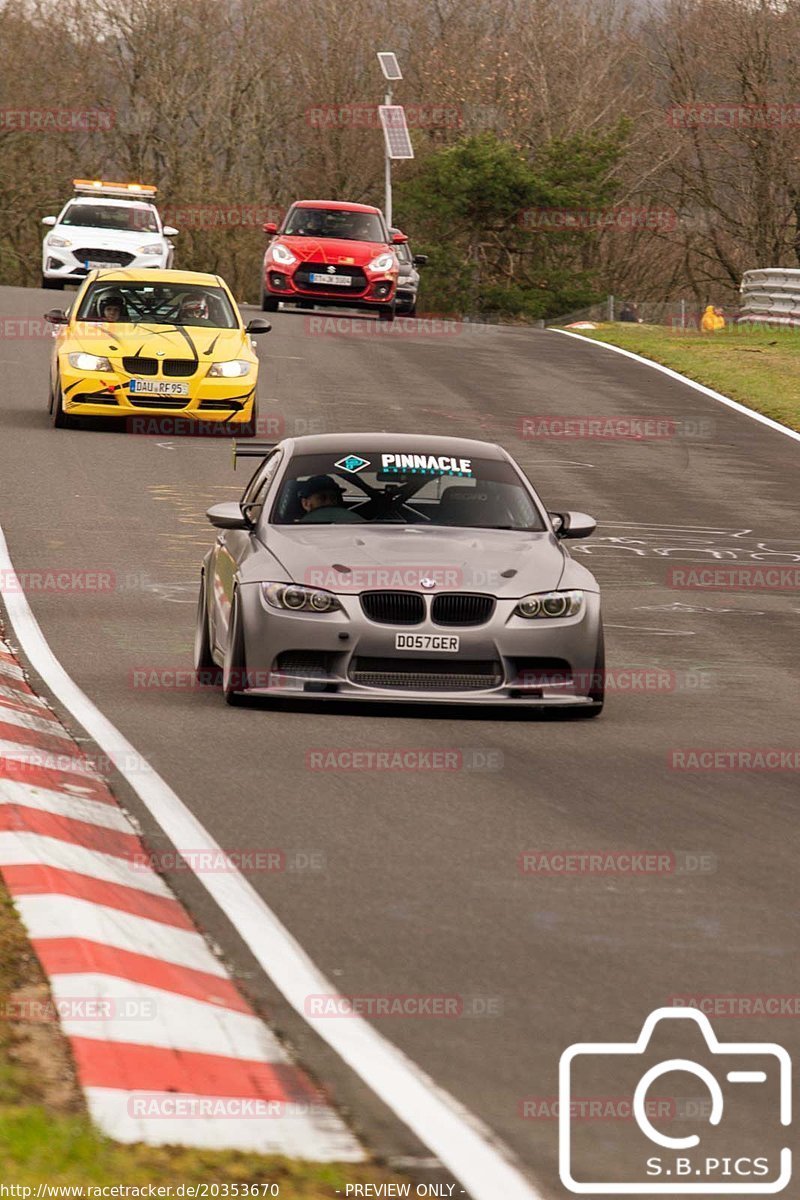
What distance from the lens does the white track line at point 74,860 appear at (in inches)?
268

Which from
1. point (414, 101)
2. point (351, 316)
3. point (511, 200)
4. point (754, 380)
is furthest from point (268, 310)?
point (414, 101)

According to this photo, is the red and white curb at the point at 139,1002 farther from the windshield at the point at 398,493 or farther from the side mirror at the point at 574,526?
the side mirror at the point at 574,526

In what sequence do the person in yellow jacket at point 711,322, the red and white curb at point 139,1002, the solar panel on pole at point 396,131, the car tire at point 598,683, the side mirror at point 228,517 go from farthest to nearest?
the solar panel on pole at point 396,131 < the person in yellow jacket at point 711,322 < the side mirror at point 228,517 < the car tire at point 598,683 < the red and white curb at point 139,1002

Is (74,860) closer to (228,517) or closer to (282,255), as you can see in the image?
(228,517)

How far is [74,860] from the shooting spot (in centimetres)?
697

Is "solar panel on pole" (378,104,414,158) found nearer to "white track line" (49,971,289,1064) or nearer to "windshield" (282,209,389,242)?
"windshield" (282,209,389,242)

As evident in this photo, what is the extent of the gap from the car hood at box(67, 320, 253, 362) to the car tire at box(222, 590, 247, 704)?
42.9 feet

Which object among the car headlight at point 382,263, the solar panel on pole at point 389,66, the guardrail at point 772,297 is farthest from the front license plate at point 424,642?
the solar panel on pole at point 389,66

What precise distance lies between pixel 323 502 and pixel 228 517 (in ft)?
1.93

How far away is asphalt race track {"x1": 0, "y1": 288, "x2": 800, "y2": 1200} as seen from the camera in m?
5.49

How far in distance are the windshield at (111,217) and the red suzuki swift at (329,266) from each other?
3440mm

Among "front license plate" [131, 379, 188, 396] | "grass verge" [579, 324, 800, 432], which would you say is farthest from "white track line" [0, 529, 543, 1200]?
"grass verge" [579, 324, 800, 432]

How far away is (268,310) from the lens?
39.7 meters

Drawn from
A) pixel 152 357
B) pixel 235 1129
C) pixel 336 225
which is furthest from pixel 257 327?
pixel 235 1129
